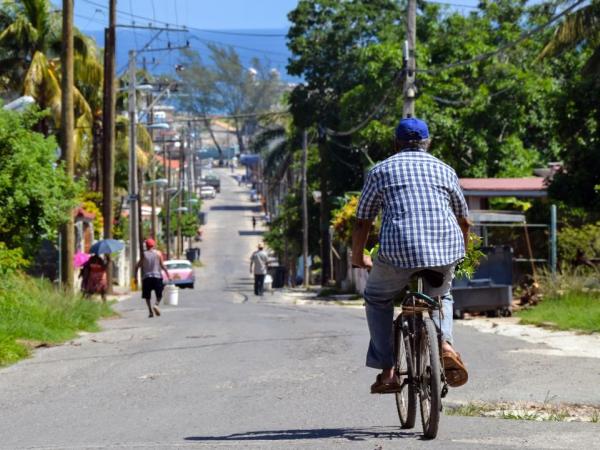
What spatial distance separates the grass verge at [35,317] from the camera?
15.3 m

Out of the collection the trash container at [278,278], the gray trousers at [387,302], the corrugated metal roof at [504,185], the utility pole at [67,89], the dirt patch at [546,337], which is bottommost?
the trash container at [278,278]

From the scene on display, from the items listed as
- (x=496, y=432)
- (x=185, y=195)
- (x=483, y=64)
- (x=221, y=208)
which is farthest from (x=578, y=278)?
(x=221, y=208)

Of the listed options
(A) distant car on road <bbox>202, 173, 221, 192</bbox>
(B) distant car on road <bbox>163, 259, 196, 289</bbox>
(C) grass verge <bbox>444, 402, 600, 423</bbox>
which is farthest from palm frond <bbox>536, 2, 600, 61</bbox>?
(A) distant car on road <bbox>202, 173, 221, 192</bbox>

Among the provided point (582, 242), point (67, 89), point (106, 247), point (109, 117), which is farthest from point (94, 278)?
point (582, 242)

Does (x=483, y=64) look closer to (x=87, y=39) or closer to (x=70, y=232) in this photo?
(x=87, y=39)

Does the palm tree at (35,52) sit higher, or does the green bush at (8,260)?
the palm tree at (35,52)

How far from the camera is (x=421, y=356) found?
287 inches

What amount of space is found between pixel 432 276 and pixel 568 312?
13011 millimetres

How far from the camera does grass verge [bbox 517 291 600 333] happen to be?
1802 cm

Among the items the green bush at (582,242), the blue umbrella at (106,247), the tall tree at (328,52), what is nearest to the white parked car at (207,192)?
the tall tree at (328,52)

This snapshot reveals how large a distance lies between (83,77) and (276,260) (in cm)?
5872

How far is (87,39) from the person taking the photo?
1645 inches

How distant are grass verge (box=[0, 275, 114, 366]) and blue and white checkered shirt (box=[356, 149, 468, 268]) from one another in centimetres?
745

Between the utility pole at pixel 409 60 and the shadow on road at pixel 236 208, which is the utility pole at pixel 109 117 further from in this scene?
the shadow on road at pixel 236 208
